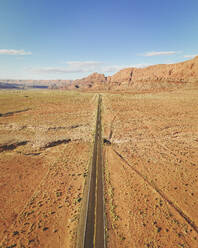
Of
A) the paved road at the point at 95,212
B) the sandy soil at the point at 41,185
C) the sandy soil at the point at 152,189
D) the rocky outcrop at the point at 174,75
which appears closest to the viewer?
the paved road at the point at 95,212

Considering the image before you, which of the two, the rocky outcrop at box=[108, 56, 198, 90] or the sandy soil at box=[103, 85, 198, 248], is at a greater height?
the rocky outcrop at box=[108, 56, 198, 90]

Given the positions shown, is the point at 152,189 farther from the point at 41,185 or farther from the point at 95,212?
the point at 41,185

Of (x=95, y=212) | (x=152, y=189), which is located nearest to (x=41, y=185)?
(x=95, y=212)

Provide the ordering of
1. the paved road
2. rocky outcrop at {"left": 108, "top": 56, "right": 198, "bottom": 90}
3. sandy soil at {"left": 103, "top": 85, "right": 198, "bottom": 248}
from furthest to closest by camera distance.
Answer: rocky outcrop at {"left": 108, "top": 56, "right": 198, "bottom": 90}
sandy soil at {"left": 103, "top": 85, "right": 198, "bottom": 248}
the paved road

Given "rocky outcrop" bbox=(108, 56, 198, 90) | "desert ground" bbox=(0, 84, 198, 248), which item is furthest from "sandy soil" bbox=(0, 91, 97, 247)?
"rocky outcrop" bbox=(108, 56, 198, 90)

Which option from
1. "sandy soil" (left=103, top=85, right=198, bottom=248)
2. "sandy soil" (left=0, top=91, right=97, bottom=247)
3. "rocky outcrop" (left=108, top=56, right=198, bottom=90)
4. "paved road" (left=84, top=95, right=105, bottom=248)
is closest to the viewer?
"paved road" (left=84, top=95, right=105, bottom=248)

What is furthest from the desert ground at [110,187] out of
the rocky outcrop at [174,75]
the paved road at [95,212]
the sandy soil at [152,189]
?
the rocky outcrop at [174,75]

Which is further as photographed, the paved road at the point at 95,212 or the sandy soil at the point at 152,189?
the sandy soil at the point at 152,189

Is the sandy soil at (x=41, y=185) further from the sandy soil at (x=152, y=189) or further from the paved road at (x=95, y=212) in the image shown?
the sandy soil at (x=152, y=189)

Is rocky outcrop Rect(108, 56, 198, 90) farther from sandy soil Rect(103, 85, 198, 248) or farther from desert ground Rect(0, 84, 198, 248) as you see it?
sandy soil Rect(103, 85, 198, 248)
